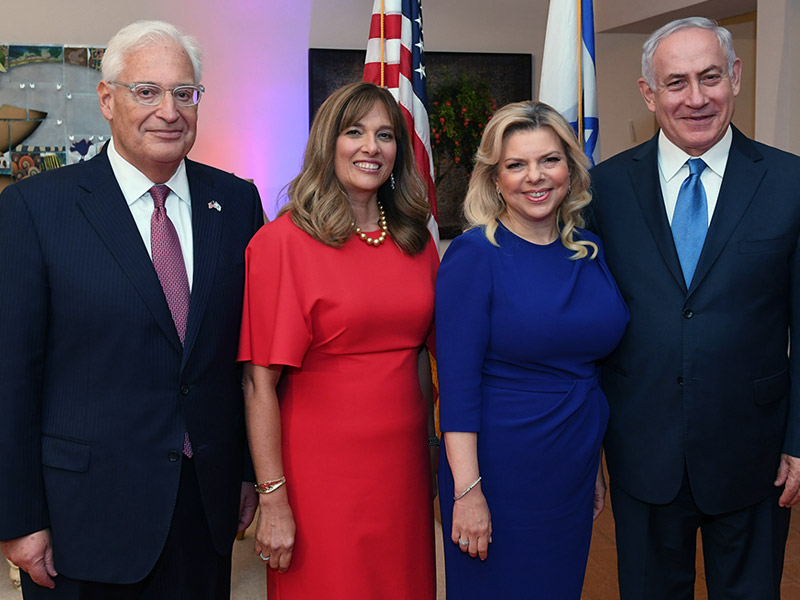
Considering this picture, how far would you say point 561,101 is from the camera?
3.23 m

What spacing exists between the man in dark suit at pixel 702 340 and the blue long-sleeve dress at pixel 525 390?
0.11 metres

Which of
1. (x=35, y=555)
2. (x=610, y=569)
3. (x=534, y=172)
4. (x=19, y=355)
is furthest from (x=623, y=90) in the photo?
(x=35, y=555)

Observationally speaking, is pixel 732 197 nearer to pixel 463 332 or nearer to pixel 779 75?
pixel 463 332

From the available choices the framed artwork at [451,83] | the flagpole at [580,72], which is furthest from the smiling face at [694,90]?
the framed artwork at [451,83]

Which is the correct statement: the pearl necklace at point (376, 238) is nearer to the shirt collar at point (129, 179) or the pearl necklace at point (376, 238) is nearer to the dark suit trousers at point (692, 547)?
the shirt collar at point (129, 179)

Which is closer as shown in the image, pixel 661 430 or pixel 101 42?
pixel 661 430

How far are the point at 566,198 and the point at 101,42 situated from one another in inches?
174

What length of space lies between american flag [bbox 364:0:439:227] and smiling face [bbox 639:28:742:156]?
47.3 inches

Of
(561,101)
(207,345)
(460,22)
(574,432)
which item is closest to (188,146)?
(207,345)

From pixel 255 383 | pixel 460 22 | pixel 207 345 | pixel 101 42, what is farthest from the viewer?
pixel 460 22

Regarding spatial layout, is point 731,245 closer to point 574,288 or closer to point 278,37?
point 574,288

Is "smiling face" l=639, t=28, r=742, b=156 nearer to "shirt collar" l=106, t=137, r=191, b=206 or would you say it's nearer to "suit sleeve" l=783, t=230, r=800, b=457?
"suit sleeve" l=783, t=230, r=800, b=457

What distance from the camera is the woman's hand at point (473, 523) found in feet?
6.54

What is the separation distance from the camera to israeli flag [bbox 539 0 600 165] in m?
3.22
